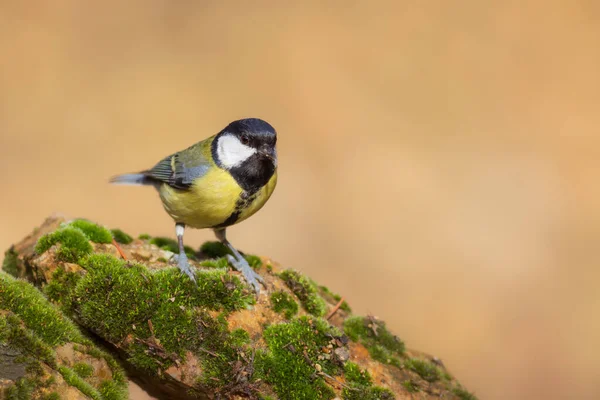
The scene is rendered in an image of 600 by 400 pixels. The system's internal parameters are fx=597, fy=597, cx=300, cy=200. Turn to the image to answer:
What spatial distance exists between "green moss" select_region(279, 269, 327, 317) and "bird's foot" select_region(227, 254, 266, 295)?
0.34 metres

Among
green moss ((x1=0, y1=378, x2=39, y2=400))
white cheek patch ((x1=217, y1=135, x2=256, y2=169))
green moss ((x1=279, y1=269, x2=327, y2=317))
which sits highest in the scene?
white cheek patch ((x1=217, y1=135, x2=256, y2=169))

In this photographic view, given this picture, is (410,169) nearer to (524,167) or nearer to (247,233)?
(524,167)

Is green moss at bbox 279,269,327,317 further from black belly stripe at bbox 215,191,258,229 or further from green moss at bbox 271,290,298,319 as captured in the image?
black belly stripe at bbox 215,191,258,229

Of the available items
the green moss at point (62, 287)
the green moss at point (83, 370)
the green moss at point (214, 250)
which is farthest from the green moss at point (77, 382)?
the green moss at point (214, 250)

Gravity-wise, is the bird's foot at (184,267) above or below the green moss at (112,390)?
above

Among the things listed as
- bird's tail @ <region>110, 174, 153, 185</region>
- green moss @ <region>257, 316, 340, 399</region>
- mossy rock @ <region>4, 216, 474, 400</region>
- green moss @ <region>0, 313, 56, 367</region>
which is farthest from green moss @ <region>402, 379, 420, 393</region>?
bird's tail @ <region>110, 174, 153, 185</region>

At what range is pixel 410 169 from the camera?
11008 millimetres

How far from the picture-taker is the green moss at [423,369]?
4.77 m

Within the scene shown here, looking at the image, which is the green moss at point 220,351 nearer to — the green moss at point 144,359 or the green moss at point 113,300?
the green moss at point 144,359

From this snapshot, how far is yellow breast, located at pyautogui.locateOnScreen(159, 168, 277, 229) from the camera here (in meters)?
4.91

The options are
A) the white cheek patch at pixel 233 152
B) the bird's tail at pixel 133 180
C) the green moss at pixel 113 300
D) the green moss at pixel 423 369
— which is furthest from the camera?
the bird's tail at pixel 133 180

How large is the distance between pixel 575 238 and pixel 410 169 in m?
3.05

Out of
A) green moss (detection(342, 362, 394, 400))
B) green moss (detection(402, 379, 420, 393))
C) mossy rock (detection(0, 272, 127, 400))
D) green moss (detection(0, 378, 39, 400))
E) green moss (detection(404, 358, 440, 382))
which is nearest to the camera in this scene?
green moss (detection(0, 378, 39, 400))

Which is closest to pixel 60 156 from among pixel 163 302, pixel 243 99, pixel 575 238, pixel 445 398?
pixel 243 99
